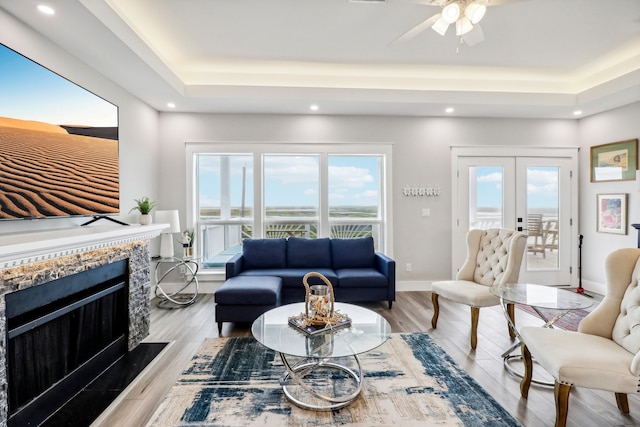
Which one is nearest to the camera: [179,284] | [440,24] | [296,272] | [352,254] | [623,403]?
[623,403]

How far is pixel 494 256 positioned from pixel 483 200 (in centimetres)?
187

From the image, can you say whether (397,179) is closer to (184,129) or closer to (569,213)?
(569,213)

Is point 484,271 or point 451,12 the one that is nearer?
point 451,12

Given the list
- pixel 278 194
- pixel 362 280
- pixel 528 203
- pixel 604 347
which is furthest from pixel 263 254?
pixel 528 203

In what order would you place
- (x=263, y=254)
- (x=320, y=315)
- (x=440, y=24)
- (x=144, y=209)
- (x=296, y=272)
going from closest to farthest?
A: (x=320, y=315) < (x=440, y=24) < (x=144, y=209) < (x=296, y=272) < (x=263, y=254)

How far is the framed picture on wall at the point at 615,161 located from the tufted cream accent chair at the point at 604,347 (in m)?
3.08

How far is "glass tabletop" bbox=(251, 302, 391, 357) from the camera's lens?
2.01 meters

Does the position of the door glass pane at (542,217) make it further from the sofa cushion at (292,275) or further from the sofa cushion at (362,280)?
the sofa cushion at (292,275)

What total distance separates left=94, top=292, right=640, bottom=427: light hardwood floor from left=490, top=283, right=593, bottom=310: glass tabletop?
1.96 ft

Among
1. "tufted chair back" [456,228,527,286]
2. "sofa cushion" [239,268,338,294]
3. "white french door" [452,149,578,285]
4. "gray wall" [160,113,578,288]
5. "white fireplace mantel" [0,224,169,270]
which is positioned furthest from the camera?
"white french door" [452,149,578,285]

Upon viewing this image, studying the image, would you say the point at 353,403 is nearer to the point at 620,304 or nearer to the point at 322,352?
the point at 322,352

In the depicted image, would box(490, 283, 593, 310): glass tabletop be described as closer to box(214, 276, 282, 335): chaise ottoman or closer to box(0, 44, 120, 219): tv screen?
box(214, 276, 282, 335): chaise ottoman

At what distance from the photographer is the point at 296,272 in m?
4.07

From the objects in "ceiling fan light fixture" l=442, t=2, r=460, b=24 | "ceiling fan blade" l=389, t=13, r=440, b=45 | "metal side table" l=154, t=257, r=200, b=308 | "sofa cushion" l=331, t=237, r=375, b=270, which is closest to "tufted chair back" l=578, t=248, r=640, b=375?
"ceiling fan light fixture" l=442, t=2, r=460, b=24
